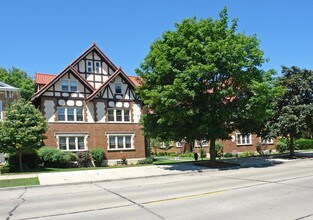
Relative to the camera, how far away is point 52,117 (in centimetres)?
3059

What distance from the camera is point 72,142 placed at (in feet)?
103

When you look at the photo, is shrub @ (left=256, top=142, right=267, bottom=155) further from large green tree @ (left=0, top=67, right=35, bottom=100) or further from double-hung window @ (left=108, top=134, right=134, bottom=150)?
large green tree @ (left=0, top=67, right=35, bottom=100)

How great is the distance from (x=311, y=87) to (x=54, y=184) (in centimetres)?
2389

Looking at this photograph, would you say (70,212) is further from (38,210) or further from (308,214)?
(308,214)

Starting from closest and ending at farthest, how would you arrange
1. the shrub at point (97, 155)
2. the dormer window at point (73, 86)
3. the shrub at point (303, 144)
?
the shrub at point (97, 155) → the dormer window at point (73, 86) → the shrub at point (303, 144)

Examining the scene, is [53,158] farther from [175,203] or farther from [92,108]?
[175,203]

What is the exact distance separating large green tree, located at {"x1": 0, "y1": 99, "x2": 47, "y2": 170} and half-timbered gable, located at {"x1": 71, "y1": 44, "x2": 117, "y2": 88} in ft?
31.7

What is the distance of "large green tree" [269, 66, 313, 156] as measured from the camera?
2744 cm

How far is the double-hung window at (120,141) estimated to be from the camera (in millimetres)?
32781

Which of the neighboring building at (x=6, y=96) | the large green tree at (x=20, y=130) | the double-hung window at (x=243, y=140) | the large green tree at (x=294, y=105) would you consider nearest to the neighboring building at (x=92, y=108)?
the neighboring building at (x=6, y=96)

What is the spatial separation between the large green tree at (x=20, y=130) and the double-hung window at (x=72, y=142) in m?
6.36

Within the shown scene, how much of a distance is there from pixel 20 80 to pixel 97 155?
3265 cm

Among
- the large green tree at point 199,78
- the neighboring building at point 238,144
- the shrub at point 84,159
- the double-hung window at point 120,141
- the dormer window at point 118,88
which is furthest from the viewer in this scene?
the neighboring building at point 238,144

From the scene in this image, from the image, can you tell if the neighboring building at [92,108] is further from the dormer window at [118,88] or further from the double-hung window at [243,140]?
the double-hung window at [243,140]
